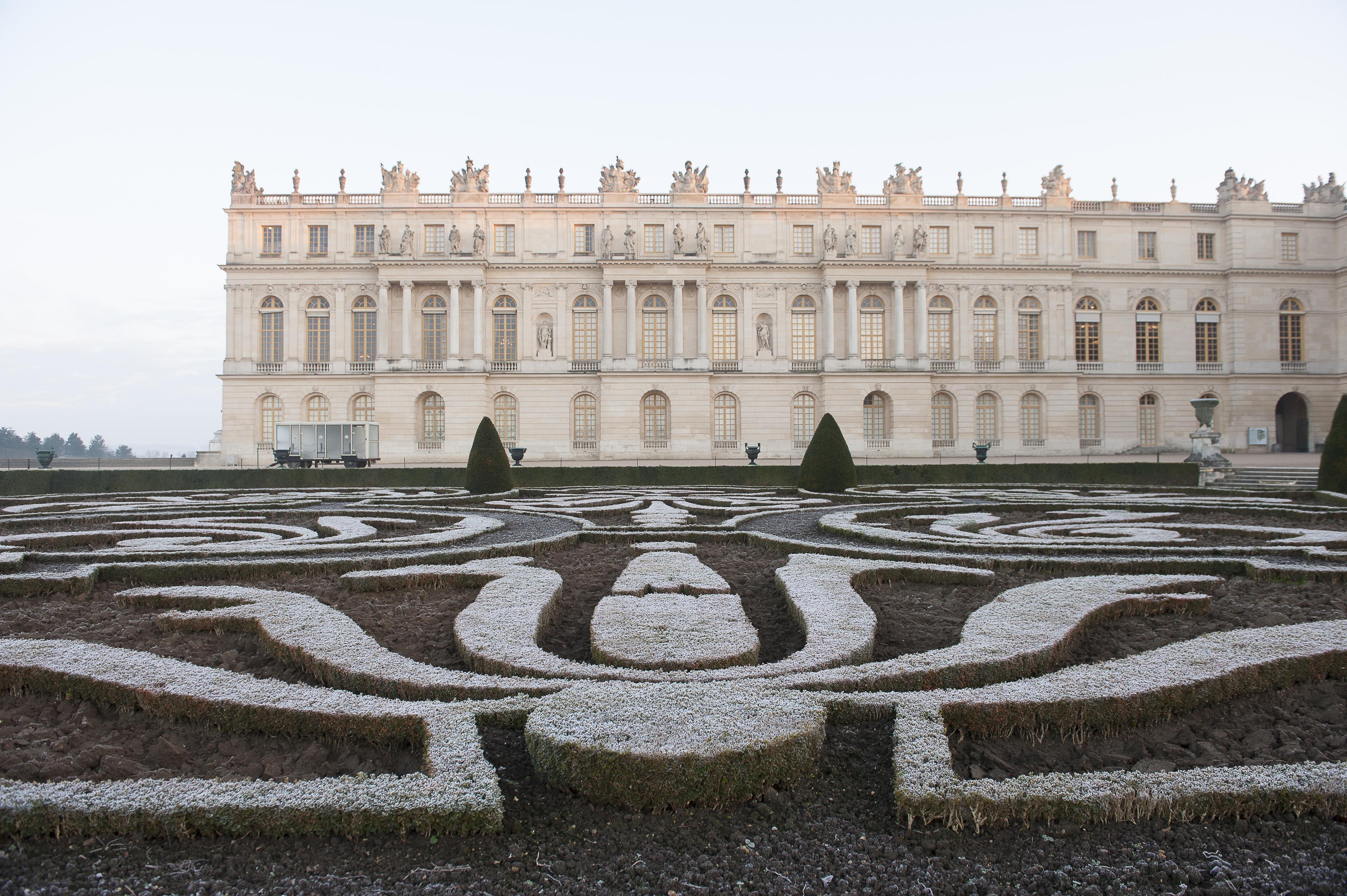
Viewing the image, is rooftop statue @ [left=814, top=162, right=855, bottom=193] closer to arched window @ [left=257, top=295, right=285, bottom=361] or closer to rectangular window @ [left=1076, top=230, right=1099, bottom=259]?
rectangular window @ [left=1076, top=230, right=1099, bottom=259]

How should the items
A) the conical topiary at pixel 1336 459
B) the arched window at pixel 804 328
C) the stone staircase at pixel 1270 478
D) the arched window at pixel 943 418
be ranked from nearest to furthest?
1. the conical topiary at pixel 1336 459
2. the stone staircase at pixel 1270 478
3. the arched window at pixel 804 328
4. the arched window at pixel 943 418

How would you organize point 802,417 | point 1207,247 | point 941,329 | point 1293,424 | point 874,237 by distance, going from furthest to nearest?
1. point 1293,424
2. point 1207,247
3. point 941,329
4. point 874,237
5. point 802,417

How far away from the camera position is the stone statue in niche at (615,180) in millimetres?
40125

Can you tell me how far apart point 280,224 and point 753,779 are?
146 ft

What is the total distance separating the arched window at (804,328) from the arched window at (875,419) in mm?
4014

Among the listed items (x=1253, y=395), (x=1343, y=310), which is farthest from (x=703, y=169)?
(x=1343, y=310)

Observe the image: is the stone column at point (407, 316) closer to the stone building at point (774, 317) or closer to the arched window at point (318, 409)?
the stone building at point (774, 317)

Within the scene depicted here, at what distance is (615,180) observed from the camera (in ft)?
132

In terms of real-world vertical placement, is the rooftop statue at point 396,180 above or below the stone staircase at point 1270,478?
above

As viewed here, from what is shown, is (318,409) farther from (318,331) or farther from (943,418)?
(943,418)

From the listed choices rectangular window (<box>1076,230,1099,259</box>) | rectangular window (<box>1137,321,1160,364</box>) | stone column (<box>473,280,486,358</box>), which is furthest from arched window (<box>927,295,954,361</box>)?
stone column (<box>473,280,486,358</box>)

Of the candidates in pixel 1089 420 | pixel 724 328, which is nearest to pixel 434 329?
pixel 724 328

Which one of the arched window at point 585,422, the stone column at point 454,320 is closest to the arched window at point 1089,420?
the arched window at point 585,422

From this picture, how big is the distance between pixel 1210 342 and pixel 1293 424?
7338 millimetres
